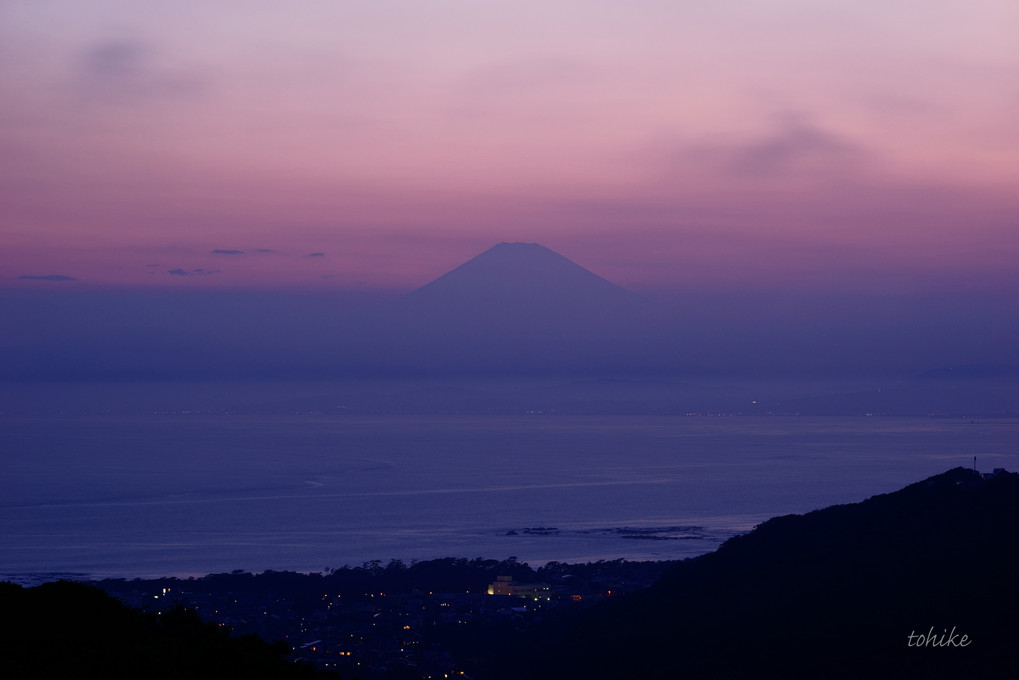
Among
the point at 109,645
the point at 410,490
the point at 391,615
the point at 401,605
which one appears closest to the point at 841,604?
the point at 391,615

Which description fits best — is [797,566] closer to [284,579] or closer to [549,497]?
[284,579]

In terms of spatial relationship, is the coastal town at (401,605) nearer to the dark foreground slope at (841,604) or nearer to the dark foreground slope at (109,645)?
the dark foreground slope at (841,604)

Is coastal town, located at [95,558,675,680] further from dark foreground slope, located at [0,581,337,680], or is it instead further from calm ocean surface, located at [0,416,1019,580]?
dark foreground slope, located at [0,581,337,680]

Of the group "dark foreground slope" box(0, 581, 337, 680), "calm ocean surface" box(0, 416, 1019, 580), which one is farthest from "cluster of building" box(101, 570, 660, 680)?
"dark foreground slope" box(0, 581, 337, 680)

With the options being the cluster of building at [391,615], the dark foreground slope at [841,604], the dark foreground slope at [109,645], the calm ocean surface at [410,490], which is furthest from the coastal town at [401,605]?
the dark foreground slope at [109,645]

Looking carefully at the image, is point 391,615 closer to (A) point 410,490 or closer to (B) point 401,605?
(B) point 401,605
